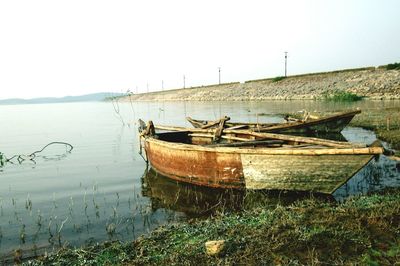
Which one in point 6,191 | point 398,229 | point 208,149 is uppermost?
point 208,149

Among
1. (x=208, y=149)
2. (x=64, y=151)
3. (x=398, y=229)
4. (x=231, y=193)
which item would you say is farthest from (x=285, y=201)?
(x=64, y=151)

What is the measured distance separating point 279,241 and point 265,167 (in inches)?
119

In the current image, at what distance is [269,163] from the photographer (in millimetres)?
7336

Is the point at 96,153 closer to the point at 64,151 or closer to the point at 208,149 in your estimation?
the point at 64,151

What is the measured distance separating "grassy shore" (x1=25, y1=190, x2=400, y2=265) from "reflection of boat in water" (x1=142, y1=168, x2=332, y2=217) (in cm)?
116

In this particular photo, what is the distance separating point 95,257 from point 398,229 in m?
4.32

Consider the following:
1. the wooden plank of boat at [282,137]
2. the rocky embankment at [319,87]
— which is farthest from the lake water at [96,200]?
the rocky embankment at [319,87]

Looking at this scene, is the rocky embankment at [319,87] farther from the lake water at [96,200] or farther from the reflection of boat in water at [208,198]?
the reflection of boat in water at [208,198]

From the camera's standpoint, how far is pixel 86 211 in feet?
25.6

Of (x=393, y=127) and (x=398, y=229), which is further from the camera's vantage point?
(x=393, y=127)

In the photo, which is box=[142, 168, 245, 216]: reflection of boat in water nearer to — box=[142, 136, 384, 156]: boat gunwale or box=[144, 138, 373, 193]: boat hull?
box=[144, 138, 373, 193]: boat hull

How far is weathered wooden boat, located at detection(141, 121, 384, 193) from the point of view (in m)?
6.61

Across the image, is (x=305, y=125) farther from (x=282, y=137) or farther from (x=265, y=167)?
(x=265, y=167)

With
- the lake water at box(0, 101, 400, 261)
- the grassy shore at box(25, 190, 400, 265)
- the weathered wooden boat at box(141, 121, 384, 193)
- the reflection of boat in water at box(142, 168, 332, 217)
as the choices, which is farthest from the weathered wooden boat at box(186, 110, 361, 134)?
the grassy shore at box(25, 190, 400, 265)
